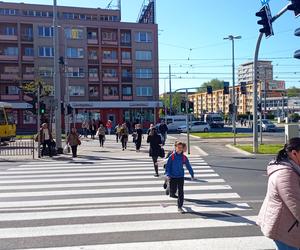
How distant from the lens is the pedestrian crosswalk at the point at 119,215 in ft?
20.7

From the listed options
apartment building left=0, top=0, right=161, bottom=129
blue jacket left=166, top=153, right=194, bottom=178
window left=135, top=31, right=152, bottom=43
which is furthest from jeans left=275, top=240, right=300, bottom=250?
window left=135, top=31, right=152, bottom=43

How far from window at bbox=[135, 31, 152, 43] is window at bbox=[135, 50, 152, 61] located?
5.41ft

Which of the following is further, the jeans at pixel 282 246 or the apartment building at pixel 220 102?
the apartment building at pixel 220 102

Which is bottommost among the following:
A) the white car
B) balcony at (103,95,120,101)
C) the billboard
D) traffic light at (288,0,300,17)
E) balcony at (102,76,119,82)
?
the white car

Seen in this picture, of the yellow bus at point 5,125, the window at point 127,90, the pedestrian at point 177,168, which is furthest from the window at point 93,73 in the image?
the pedestrian at point 177,168

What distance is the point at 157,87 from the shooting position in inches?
2579

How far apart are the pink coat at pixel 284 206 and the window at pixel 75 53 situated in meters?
61.2

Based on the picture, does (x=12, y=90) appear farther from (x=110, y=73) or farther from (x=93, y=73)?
(x=110, y=73)

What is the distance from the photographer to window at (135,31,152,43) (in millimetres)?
65188

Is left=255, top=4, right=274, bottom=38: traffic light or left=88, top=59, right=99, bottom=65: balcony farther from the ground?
left=88, top=59, right=99, bottom=65: balcony

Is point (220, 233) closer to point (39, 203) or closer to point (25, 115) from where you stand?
point (39, 203)

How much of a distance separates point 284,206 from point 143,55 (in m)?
62.7

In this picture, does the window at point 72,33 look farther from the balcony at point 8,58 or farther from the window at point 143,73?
the window at point 143,73

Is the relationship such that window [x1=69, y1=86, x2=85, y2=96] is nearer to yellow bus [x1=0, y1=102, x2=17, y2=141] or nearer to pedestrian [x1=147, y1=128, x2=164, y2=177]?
yellow bus [x1=0, y1=102, x2=17, y2=141]
